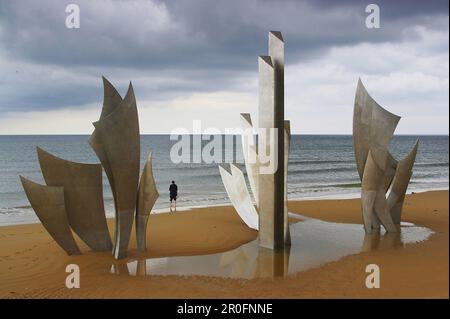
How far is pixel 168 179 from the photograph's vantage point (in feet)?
93.4

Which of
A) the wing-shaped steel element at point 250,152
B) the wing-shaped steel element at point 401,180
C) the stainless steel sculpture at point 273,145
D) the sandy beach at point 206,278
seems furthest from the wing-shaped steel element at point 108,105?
the wing-shaped steel element at point 401,180

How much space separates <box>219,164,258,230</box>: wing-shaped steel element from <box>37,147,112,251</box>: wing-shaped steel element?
3.32 metres

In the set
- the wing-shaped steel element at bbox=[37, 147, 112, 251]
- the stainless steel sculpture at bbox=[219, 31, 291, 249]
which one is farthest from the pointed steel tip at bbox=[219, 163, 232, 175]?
the wing-shaped steel element at bbox=[37, 147, 112, 251]

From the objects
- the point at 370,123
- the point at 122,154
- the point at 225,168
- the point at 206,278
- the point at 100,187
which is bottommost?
the point at 206,278

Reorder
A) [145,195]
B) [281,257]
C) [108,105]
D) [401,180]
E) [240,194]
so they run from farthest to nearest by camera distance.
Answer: [240,194], [401,180], [145,195], [281,257], [108,105]

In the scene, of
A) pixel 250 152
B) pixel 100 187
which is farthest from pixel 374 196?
pixel 100 187

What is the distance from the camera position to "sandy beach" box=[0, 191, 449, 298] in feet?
20.5

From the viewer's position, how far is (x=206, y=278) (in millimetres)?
6914

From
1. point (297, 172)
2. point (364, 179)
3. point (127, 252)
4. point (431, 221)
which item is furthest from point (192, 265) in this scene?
point (297, 172)

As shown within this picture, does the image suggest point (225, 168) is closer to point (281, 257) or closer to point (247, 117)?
point (247, 117)

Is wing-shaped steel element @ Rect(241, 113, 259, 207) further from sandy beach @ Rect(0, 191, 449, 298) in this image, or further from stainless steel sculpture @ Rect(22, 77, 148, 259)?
stainless steel sculpture @ Rect(22, 77, 148, 259)

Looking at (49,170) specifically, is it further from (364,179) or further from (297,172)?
(297,172)

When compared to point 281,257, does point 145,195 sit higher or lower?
higher

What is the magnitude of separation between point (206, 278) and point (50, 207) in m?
3.14
